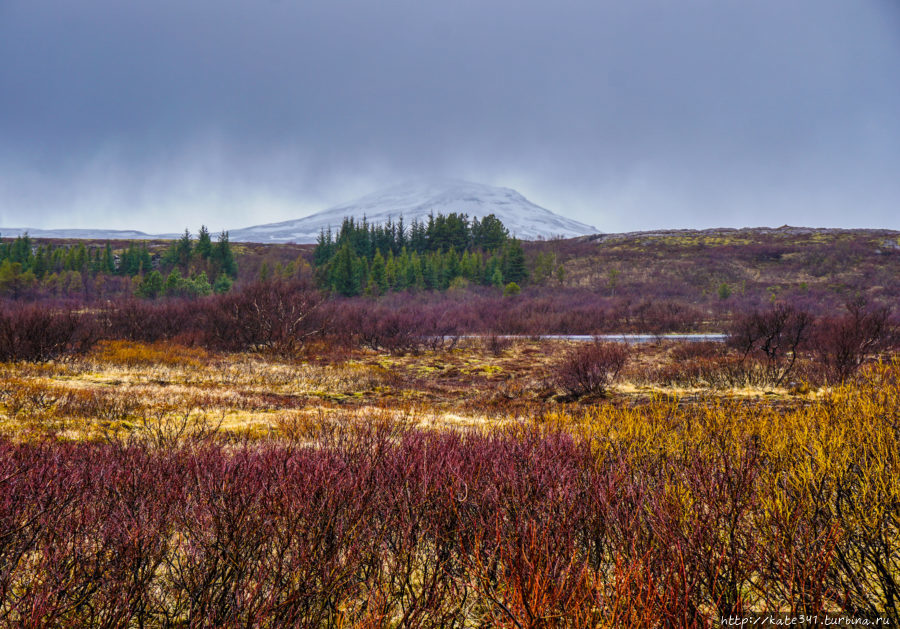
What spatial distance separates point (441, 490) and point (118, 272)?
264 ft

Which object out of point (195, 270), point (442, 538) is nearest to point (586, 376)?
point (442, 538)

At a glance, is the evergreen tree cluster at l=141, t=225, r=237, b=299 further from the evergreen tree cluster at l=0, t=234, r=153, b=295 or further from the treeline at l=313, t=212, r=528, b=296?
the treeline at l=313, t=212, r=528, b=296

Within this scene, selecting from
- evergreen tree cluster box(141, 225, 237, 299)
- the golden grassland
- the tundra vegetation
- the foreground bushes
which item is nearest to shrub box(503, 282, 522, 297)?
the golden grassland

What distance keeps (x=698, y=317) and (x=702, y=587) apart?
115 ft

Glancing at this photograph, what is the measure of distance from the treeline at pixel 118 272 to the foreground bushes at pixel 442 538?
1862 inches

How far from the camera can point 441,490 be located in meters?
3.43

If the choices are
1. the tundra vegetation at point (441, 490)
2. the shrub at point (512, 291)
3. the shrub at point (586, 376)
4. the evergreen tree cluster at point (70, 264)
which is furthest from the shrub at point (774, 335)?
the evergreen tree cluster at point (70, 264)

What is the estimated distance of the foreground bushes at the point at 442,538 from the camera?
2023 mm

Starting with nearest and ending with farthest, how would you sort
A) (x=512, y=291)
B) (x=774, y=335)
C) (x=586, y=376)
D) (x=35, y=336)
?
(x=586, y=376)
(x=35, y=336)
(x=774, y=335)
(x=512, y=291)

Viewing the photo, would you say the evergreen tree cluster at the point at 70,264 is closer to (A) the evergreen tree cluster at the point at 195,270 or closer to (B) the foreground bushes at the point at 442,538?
(A) the evergreen tree cluster at the point at 195,270

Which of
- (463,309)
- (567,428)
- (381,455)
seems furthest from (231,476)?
(463,309)

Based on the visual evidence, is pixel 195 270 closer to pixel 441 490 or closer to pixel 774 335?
pixel 774 335

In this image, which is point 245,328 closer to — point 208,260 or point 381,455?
point 381,455

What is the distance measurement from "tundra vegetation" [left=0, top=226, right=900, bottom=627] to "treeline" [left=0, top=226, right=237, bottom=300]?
3217 centimetres
